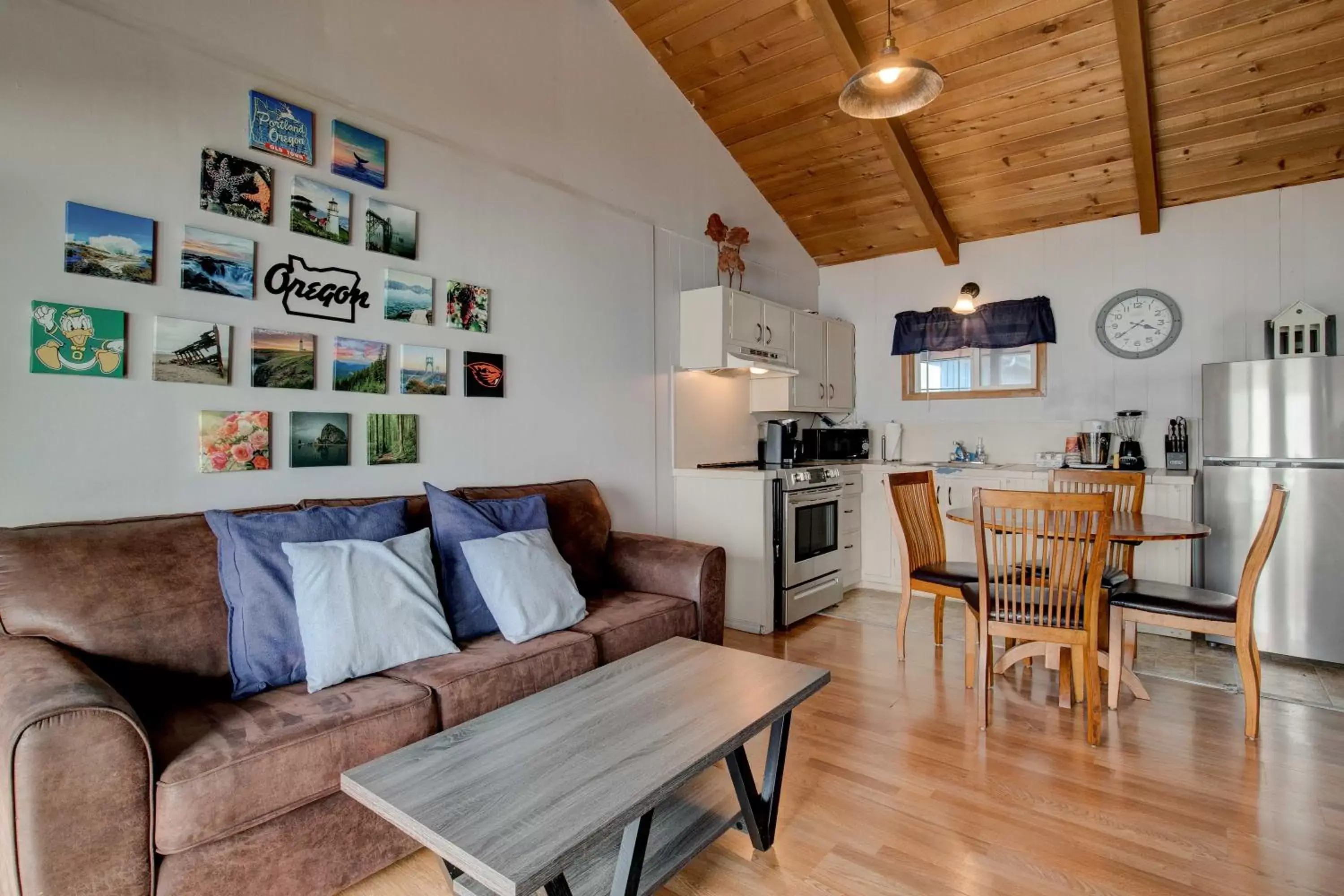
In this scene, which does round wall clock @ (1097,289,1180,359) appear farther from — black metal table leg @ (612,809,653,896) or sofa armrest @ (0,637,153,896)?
sofa armrest @ (0,637,153,896)

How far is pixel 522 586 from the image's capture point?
2.50m

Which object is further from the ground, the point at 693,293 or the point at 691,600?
the point at 693,293

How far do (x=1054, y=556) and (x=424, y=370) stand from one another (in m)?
2.74

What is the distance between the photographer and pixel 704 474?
4156 mm

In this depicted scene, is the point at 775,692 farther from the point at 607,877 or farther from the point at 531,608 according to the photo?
the point at 531,608

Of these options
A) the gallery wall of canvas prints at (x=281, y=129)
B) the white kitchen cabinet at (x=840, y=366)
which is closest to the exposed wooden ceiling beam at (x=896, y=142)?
the white kitchen cabinet at (x=840, y=366)

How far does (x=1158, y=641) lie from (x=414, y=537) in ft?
13.5

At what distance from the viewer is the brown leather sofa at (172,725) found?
4.26ft

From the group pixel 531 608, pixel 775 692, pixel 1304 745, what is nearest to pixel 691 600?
pixel 531 608

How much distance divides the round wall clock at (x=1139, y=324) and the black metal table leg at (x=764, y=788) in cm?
417

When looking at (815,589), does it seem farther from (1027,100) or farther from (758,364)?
(1027,100)

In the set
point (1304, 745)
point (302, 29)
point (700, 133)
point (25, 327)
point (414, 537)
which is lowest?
point (1304, 745)

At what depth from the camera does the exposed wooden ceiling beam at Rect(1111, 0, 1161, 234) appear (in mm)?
3182

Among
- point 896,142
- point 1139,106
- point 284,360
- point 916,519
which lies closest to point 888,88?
point 896,142
